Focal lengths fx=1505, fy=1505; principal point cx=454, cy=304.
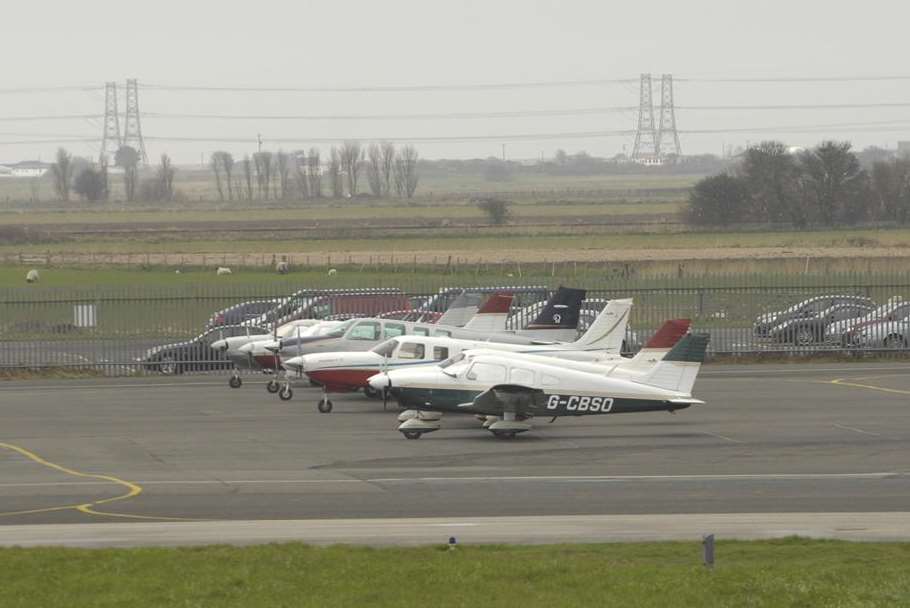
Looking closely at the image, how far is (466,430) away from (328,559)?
1426cm

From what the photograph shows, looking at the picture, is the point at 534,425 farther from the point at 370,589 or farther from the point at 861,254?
the point at 861,254

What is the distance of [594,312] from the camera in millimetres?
48094

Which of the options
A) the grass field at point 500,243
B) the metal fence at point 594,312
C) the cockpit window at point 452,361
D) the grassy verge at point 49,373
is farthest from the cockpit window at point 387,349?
the grass field at point 500,243

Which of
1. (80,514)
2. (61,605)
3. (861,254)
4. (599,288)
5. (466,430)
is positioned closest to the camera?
(61,605)

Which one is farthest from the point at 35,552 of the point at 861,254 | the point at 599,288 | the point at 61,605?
the point at 861,254

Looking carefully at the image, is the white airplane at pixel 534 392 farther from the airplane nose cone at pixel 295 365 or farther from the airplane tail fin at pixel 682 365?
the airplane nose cone at pixel 295 365

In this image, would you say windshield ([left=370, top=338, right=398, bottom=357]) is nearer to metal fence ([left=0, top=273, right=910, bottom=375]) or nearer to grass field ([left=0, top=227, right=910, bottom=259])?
metal fence ([left=0, top=273, right=910, bottom=375])

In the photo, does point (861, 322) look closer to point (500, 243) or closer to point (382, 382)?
point (382, 382)

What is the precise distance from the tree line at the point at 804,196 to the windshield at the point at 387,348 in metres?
83.2

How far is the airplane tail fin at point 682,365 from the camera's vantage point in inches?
1168

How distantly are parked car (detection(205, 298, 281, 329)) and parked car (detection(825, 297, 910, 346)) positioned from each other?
17.7 m

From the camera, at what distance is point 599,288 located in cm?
4909

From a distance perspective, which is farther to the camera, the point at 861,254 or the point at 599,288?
the point at 861,254

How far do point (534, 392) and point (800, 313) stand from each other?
69.9 ft
